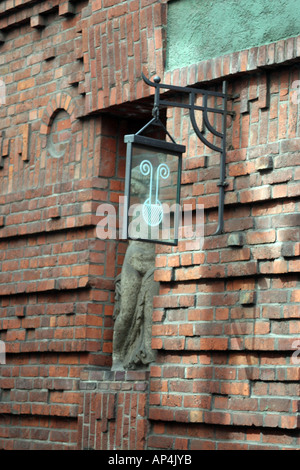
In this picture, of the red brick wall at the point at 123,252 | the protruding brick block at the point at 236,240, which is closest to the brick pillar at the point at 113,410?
the red brick wall at the point at 123,252

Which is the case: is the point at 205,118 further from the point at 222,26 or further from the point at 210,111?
the point at 222,26

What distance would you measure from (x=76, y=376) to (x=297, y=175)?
2.31 m

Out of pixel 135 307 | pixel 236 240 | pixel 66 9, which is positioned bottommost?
pixel 135 307

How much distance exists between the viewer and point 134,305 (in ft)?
22.3

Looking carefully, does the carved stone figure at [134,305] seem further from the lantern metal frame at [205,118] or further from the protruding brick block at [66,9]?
the protruding brick block at [66,9]

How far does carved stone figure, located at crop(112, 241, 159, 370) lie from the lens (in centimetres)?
669

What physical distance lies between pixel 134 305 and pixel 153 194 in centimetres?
119

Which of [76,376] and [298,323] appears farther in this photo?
[76,376]

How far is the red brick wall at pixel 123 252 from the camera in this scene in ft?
18.7

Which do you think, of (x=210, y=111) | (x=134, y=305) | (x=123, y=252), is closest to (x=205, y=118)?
(x=210, y=111)

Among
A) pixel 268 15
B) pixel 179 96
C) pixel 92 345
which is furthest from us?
pixel 92 345

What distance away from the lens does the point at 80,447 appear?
6.84 meters
